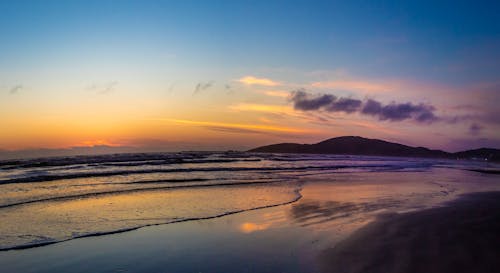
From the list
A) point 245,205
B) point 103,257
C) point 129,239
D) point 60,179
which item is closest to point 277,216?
point 245,205

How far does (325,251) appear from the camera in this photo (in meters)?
7.61

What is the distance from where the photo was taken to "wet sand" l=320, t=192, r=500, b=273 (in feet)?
21.2

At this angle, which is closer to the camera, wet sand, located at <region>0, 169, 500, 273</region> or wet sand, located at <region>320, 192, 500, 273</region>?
wet sand, located at <region>320, 192, 500, 273</region>

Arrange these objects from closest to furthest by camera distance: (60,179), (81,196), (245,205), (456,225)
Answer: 1. (456,225)
2. (245,205)
3. (81,196)
4. (60,179)

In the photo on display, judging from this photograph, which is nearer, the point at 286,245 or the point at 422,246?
the point at 422,246

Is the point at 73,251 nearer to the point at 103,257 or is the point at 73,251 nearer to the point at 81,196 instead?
the point at 103,257

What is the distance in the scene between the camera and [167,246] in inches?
325

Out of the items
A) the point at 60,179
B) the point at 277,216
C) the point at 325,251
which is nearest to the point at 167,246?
the point at 325,251

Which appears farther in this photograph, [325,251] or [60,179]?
[60,179]

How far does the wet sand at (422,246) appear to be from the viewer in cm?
647

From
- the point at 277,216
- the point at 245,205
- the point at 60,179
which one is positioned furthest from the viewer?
the point at 60,179

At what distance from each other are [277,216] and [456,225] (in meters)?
4.86

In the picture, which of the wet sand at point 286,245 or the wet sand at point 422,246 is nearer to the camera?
the wet sand at point 422,246

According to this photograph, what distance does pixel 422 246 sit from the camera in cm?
768
